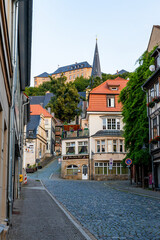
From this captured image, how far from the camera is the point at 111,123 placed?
48188 mm

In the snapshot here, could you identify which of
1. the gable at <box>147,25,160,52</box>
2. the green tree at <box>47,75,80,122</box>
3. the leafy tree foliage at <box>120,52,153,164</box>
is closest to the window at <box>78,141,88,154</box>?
the leafy tree foliage at <box>120,52,153,164</box>

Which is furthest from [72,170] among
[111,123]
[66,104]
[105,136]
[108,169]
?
[66,104]

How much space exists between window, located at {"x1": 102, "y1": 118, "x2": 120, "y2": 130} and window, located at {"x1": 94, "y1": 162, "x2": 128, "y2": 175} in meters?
4.79

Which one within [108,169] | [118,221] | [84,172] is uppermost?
[108,169]

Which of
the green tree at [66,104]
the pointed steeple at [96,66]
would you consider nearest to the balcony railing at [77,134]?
the green tree at [66,104]

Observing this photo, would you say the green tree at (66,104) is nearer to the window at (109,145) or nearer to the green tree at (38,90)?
the window at (109,145)

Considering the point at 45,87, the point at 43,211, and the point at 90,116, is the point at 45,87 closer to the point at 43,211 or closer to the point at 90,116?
the point at 90,116

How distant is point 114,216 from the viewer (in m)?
13.3

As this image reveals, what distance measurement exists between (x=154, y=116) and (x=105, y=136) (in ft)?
61.0

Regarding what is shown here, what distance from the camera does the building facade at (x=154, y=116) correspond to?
27422mm

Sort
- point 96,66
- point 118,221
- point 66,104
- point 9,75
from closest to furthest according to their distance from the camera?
point 9,75 < point 118,221 < point 66,104 < point 96,66

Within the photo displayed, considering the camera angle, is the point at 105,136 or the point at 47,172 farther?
the point at 47,172

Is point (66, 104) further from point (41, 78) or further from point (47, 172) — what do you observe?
point (41, 78)

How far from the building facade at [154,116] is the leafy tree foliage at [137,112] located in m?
1.21
